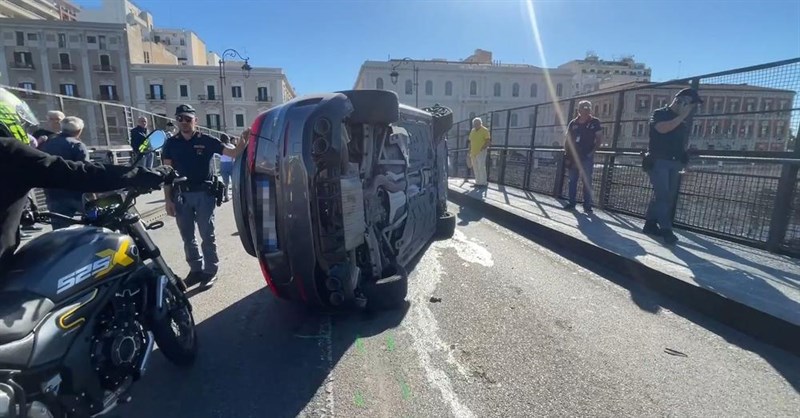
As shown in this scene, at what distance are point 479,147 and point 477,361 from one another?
28.6 feet

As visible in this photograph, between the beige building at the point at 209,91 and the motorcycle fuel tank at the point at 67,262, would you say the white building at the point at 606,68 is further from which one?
the motorcycle fuel tank at the point at 67,262

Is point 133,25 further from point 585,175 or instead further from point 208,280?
point 585,175

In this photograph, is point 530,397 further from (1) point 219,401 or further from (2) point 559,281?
(2) point 559,281

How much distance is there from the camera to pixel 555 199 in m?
8.77

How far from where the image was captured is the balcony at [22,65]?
144ft

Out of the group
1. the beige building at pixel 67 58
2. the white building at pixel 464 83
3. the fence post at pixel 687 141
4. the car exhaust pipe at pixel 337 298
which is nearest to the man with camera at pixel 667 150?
the fence post at pixel 687 141

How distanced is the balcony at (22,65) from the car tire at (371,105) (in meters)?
61.0

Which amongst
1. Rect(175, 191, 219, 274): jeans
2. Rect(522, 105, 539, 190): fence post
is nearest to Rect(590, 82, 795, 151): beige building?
Rect(522, 105, 539, 190): fence post

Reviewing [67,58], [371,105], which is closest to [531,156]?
[371,105]

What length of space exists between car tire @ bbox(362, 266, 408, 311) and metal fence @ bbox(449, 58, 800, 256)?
453cm

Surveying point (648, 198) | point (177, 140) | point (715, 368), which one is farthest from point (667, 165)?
point (177, 140)

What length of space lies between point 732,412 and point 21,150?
3.93 meters

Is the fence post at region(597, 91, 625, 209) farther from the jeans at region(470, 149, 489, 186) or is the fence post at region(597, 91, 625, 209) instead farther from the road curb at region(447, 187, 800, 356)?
the jeans at region(470, 149, 489, 186)

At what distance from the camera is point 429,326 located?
328 cm
